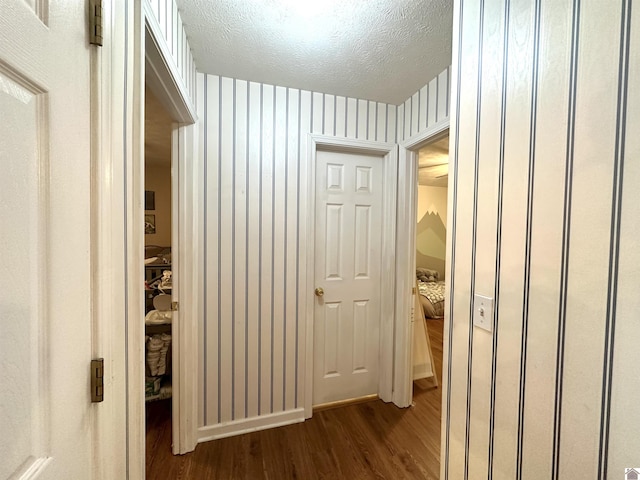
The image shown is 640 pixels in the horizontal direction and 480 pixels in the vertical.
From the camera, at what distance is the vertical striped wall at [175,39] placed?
3.26ft

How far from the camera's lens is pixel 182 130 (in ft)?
5.12

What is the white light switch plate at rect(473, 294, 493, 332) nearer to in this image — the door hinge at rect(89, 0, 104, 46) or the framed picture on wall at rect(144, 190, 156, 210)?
the door hinge at rect(89, 0, 104, 46)

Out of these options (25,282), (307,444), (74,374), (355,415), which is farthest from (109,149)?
(355,415)

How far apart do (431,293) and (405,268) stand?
284 centimetres

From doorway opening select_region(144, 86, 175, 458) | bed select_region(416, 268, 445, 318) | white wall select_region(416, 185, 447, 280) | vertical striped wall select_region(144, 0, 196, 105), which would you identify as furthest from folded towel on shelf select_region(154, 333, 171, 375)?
white wall select_region(416, 185, 447, 280)

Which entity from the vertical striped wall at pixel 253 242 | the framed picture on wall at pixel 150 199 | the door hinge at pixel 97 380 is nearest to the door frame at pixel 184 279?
the vertical striped wall at pixel 253 242

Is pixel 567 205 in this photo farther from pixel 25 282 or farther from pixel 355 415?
pixel 355 415

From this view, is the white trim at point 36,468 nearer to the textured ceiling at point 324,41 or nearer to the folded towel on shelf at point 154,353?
the textured ceiling at point 324,41

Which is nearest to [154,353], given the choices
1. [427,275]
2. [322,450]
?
[322,450]

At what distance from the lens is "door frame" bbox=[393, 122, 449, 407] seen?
205cm

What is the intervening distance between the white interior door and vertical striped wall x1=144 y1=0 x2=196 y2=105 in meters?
0.57

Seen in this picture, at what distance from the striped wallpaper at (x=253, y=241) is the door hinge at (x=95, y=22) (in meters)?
1.13

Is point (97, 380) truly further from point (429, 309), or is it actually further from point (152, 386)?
point (429, 309)

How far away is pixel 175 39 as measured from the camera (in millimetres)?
1209
